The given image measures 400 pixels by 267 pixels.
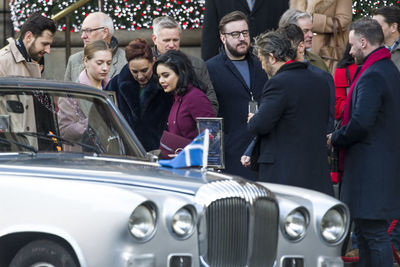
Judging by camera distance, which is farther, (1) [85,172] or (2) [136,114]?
(2) [136,114]

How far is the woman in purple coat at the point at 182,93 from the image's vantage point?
25.9 ft

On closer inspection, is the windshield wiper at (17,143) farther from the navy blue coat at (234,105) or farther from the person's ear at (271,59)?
the navy blue coat at (234,105)

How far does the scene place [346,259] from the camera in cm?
795

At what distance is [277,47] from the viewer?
23.9 ft

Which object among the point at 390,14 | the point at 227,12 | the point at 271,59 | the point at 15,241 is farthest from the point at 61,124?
the point at 227,12

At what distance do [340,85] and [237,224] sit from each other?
3.51m

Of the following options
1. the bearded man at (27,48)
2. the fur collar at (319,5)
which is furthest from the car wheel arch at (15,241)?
the fur collar at (319,5)

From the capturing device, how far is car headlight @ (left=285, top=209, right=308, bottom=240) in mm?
5805

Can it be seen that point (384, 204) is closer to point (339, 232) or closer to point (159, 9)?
point (339, 232)

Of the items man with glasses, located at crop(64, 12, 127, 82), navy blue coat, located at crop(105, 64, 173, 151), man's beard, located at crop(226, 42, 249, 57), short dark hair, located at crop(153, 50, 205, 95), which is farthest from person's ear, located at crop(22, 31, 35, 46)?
man's beard, located at crop(226, 42, 249, 57)

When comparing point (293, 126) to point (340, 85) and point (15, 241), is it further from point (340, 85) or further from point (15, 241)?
point (15, 241)

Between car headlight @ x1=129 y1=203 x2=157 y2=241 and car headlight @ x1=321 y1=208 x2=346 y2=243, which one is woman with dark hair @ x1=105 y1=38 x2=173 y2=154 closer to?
car headlight @ x1=321 y1=208 x2=346 y2=243

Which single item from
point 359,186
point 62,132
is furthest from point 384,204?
point 62,132

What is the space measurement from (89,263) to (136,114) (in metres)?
3.33
